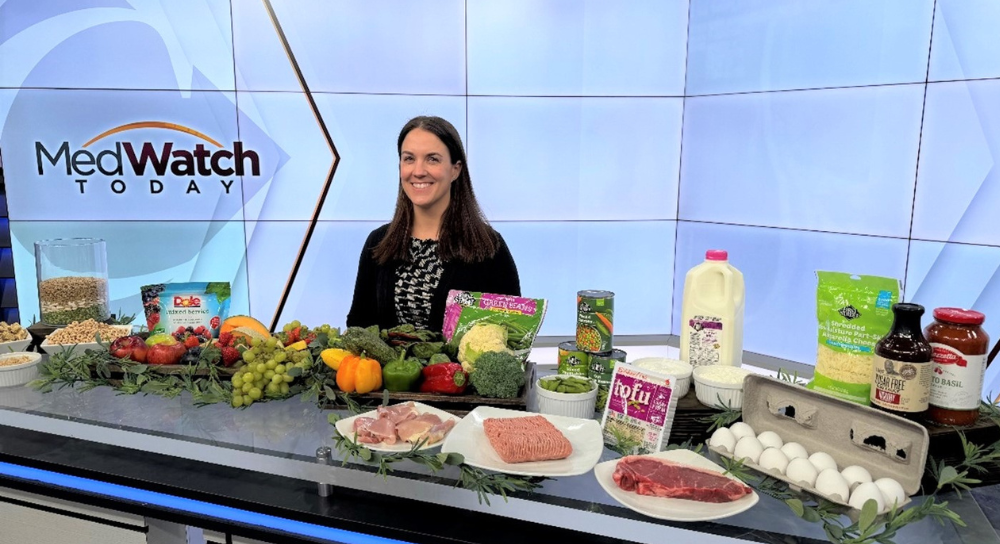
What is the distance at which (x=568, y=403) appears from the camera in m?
1.79

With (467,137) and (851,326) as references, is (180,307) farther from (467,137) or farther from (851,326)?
(467,137)

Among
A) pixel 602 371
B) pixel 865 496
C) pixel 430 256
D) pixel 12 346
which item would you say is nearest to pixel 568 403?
pixel 602 371

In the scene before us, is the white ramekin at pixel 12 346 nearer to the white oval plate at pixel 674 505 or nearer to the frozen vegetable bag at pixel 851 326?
the white oval plate at pixel 674 505

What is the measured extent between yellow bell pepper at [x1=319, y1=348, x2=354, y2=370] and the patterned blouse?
1.09 meters

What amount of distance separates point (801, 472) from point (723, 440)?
0.20 m

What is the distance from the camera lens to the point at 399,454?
5.23 feet

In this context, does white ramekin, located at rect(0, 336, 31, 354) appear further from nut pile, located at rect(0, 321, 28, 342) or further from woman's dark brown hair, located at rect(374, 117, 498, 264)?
woman's dark brown hair, located at rect(374, 117, 498, 264)

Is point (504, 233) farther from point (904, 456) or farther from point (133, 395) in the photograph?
point (904, 456)

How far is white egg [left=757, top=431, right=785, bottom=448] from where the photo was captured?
155 centimetres

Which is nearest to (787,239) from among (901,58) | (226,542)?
(901,58)

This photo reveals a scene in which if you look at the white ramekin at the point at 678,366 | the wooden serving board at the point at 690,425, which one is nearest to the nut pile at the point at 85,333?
the white ramekin at the point at 678,366

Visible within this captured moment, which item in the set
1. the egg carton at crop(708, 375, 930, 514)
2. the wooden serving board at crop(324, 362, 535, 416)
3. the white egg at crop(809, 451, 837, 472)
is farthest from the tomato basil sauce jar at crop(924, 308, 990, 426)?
the wooden serving board at crop(324, 362, 535, 416)

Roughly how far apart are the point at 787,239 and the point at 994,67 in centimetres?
155

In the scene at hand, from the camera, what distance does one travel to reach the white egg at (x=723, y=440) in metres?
1.57
